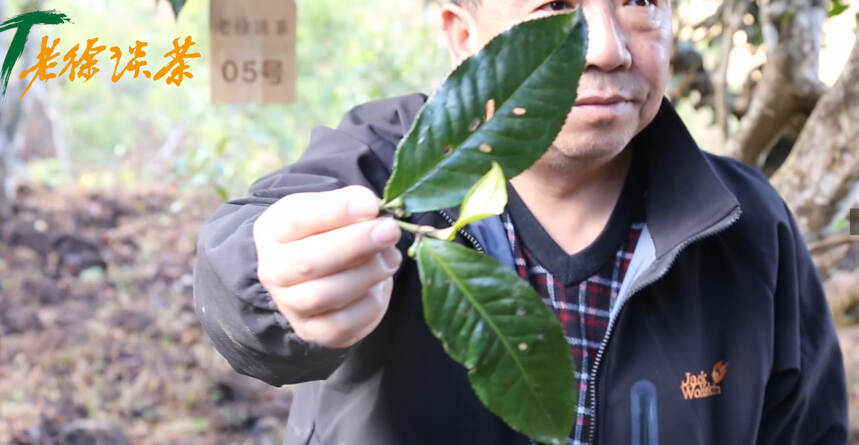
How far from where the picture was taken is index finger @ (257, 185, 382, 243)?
0.56 metres

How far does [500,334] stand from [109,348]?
2.19 metres

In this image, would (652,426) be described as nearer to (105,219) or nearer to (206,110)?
(105,219)

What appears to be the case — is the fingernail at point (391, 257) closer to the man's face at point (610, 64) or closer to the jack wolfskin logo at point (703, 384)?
the man's face at point (610, 64)

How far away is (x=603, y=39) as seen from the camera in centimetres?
87

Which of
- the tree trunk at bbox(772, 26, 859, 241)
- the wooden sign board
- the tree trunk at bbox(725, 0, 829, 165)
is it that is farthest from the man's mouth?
the tree trunk at bbox(725, 0, 829, 165)

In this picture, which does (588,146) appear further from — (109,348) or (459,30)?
(109,348)

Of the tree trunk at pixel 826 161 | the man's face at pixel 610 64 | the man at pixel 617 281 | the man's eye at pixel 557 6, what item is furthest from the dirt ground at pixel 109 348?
the man's eye at pixel 557 6

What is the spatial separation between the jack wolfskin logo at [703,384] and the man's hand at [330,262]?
0.50 metres

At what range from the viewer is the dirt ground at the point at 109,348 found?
2.21m

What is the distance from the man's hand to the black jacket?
24 cm

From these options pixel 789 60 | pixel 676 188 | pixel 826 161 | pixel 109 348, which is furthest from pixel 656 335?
pixel 109 348

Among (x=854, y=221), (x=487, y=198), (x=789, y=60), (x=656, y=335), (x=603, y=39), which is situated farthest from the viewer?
(x=789, y=60)

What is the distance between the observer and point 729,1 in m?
1.96

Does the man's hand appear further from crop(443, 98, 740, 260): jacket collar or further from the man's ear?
the man's ear
